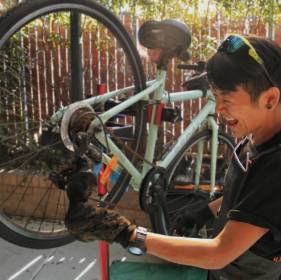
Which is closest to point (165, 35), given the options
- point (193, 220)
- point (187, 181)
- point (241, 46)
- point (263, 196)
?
point (193, 220)

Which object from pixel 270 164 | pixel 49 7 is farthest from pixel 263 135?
pixel 49 7

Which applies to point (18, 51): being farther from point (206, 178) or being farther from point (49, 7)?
point (206, 178)

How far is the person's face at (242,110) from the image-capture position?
129 centimetres

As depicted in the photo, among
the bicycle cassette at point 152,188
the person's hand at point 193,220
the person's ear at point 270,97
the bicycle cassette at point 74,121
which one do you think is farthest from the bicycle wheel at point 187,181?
the person's ear at point 270,97

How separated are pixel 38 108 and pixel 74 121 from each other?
607 mm

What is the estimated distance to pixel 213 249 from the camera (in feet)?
4.30

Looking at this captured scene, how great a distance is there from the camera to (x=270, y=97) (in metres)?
1.28

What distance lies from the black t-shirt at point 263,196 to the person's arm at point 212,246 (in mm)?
27

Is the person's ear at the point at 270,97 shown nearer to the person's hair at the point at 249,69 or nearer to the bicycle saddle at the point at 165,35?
the person's hair at the point at 249,69

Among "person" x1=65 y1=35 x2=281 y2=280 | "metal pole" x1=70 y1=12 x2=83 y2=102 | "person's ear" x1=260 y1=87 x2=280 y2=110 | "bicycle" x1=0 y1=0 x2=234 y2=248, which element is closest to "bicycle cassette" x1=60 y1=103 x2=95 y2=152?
"bicycle" x1=0 y1=0 x2=234 y2=248

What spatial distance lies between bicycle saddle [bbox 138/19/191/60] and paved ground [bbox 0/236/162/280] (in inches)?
53.1

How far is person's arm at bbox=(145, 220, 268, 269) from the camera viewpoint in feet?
4.13

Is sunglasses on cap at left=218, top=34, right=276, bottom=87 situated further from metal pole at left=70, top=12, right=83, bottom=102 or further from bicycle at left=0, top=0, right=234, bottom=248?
metal pole at left=70, top=12, right=83, bottom=102

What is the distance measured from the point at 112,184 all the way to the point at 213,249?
1121 millimetres
